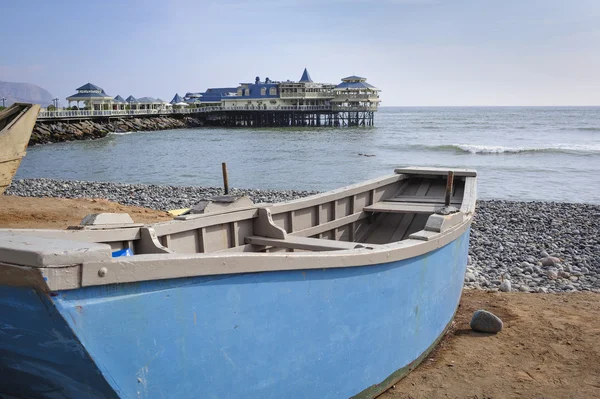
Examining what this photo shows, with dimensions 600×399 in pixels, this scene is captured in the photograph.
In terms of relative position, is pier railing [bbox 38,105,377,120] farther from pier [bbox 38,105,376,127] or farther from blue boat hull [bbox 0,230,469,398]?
blue boat hull [bbox 0,230,469,398]

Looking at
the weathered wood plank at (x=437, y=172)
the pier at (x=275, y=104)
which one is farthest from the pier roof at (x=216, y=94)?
the weathered wood plank at (x=437, y=172)

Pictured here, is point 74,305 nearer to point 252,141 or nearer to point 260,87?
point 252,141

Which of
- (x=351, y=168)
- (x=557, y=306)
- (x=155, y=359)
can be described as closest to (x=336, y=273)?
(x=155, y=359)

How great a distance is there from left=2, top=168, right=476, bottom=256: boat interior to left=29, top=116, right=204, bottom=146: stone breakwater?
147ft

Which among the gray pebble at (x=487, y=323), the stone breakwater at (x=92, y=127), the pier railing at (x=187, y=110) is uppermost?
the pier railing at (x=187, y=110)

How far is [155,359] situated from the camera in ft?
9.98

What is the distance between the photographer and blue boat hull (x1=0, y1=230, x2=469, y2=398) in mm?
2773

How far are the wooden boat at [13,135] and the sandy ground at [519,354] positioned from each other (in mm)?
11936

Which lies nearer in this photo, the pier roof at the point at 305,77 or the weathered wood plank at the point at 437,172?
the weathered wood plank at the point at 437,172

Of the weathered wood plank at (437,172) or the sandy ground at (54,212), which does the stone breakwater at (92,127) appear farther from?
the weathered wood plank at (437,172)

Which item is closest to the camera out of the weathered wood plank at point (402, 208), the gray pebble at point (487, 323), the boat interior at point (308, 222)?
the boat interior at point (308, 222)

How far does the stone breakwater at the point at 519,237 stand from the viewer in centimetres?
901

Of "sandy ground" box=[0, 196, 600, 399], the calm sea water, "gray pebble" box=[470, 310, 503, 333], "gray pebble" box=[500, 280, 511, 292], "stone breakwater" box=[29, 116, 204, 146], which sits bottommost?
the calm sea water

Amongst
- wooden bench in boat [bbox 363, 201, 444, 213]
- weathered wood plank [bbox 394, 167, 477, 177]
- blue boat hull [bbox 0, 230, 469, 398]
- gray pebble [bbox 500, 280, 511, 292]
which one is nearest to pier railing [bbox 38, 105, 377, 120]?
weathered wood plank [bbox 394, 167, 477, 177]
